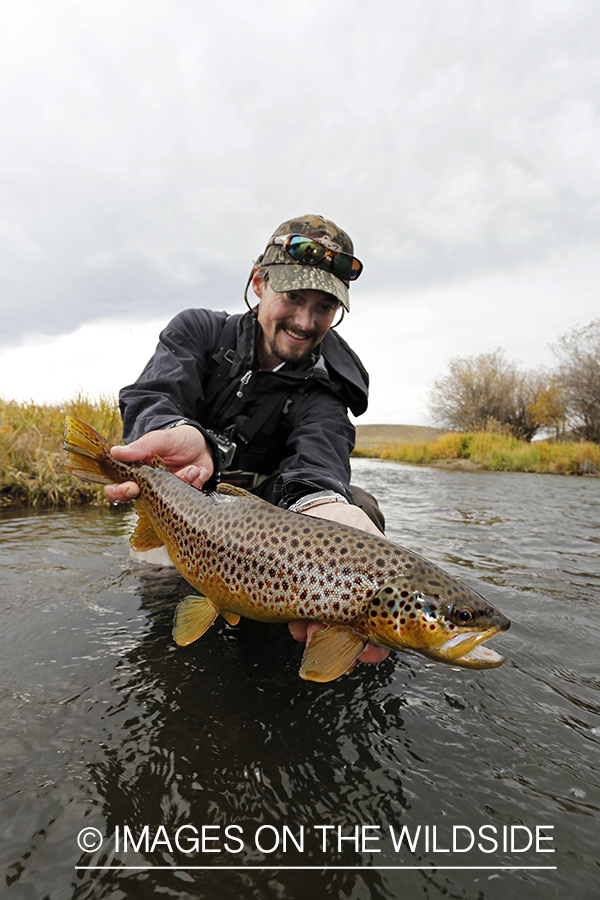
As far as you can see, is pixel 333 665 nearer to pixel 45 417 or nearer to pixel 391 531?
pixel 391 531

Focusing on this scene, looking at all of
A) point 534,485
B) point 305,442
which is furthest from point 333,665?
point 534,485

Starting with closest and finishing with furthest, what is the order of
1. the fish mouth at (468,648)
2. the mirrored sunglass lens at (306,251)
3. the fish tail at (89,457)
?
the fish mouth at (468,648) < the fish tail at (89,457) < the mirrored sunglass lens at (306,251)

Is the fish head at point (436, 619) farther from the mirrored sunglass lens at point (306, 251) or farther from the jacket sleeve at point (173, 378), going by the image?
the mirrored sunglass lens at point (306, 251)

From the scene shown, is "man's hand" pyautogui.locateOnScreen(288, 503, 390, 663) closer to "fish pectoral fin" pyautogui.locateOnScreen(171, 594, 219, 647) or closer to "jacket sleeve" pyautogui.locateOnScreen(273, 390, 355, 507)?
"jacket sleeve" pyautogui.locateOnScreen(273, 390, 355, 507)

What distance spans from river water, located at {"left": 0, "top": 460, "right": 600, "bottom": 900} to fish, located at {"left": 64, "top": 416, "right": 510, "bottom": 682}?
36 centimetres

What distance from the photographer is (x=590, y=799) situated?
5.99 feet

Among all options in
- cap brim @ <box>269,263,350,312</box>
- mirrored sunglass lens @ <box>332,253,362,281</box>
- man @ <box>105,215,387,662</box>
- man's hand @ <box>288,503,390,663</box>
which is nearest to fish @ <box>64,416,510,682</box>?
man's hand @ <box>288,503,390,663</box>

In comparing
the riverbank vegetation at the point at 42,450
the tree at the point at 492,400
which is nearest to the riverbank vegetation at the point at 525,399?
the tree at the point at 492,400

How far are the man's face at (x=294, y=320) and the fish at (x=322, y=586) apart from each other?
2015 millimetres

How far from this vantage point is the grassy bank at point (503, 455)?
1841 centimetres

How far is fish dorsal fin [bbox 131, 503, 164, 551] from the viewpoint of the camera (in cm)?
313

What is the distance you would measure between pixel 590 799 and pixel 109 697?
217cm

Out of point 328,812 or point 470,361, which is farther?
point 470,361

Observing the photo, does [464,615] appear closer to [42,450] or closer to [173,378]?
[173,378]
